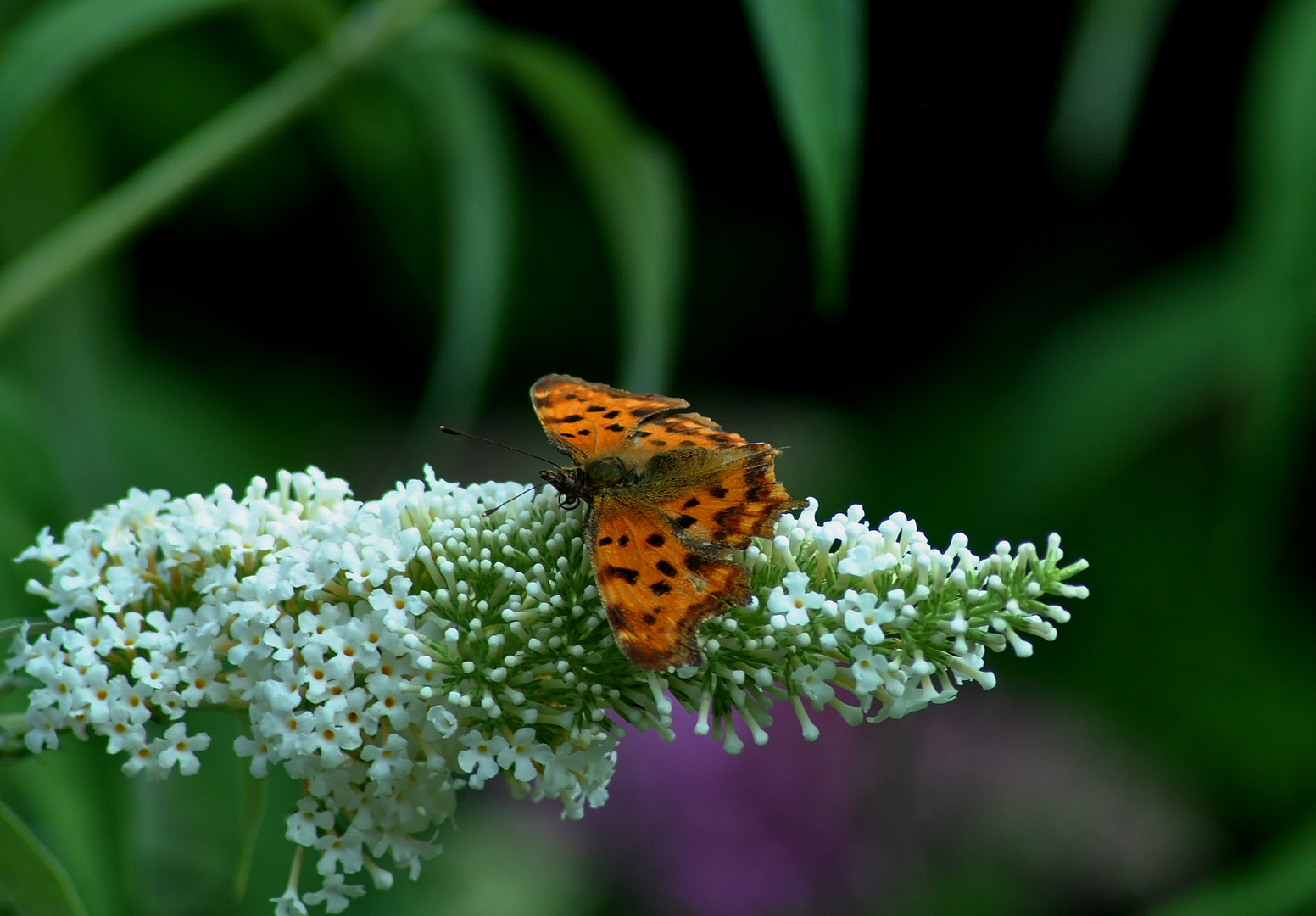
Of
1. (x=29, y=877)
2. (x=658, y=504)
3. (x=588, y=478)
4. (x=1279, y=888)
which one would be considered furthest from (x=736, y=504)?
(x=1279, y=888)

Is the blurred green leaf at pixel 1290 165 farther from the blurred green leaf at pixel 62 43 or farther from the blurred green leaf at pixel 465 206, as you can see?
the blurred green leaf at pixel 62 43

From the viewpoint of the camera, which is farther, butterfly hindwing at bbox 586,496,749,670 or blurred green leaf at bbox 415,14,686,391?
blurred green leaf at bbox 415,14,686,391

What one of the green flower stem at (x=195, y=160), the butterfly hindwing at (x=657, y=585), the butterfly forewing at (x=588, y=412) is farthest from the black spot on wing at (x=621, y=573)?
the green flower stem at (x=195, y=160)

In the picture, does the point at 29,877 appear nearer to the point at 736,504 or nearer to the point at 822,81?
the point at 736,504

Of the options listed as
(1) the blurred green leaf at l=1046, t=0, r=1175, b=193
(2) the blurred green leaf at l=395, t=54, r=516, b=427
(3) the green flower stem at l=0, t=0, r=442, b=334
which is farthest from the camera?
(2) the blurred green leaf at l=395, t=54, r=516, b=427

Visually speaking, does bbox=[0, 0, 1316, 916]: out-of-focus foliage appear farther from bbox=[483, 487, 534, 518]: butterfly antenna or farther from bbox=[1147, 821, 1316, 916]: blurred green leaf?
bbox=[483, 487, 534, 518]: butterfly antenna

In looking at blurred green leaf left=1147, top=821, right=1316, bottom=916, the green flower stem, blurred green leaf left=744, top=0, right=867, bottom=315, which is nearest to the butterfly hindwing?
blurred green leaf left=744, top=0, right=867, bottom=315
